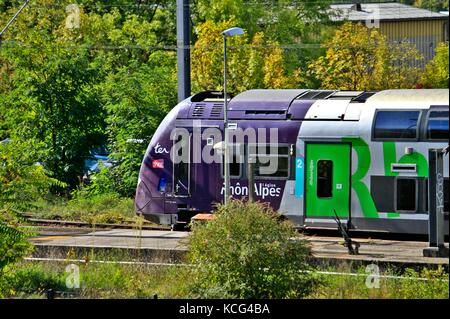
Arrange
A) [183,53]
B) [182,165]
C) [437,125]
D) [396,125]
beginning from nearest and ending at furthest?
[437,125], [396,125], [182,165], [183,53]

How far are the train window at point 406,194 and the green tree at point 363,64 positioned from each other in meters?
13.6

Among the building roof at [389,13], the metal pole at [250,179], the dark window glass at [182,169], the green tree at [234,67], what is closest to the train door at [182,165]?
the dark window glass at [182,169]

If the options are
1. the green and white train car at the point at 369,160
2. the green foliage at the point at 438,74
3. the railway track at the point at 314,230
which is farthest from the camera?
the green foliage at the point at 438,74

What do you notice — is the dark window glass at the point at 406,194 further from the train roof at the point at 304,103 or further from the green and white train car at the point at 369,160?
the train roof at the point at 304,103

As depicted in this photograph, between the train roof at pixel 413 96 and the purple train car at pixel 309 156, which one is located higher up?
the train roof at pixel 413 96

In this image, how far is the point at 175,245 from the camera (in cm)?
2141

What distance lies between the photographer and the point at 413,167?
21281mm

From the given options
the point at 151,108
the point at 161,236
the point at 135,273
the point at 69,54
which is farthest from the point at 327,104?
the point at 69,54

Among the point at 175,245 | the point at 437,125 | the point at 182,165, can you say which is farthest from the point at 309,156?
the point at 175,245

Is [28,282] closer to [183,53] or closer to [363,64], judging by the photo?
[183,53]

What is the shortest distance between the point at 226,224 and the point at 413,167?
7.75 meters

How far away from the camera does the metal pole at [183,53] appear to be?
2825cm

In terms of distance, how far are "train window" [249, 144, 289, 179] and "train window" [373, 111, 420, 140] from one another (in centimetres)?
227

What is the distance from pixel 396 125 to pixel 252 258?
8.21 meters
